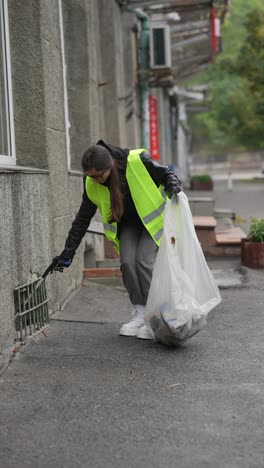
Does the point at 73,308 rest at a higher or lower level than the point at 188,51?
lower

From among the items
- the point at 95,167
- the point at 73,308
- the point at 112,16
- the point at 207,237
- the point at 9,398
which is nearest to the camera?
the point at 9,398

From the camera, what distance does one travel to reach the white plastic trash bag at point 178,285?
5137 millimetres

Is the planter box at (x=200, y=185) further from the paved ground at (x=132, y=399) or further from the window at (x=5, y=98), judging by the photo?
the window at (x=5, y=98)

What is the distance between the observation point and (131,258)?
18.2 ft

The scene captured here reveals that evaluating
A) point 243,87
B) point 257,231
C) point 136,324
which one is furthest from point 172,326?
point 243,87

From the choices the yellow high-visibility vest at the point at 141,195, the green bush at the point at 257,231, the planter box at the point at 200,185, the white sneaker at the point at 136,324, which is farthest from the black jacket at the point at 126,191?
the planter box at the point at 200,185

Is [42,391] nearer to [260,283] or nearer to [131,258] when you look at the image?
[131,258]

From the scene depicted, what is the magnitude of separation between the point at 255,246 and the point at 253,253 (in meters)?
0.08

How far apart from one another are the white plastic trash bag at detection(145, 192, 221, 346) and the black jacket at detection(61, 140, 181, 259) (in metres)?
0.14

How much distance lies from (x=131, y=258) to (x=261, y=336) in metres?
1.12

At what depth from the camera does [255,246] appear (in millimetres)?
8852

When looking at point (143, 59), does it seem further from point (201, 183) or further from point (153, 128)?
point (201, 183)

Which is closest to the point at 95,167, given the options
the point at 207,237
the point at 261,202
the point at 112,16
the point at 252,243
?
the point at 252,243

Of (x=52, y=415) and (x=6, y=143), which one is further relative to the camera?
(x=6, y=143)
